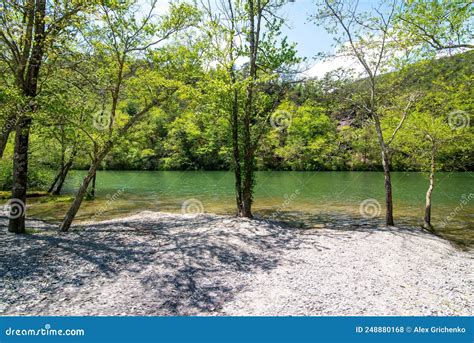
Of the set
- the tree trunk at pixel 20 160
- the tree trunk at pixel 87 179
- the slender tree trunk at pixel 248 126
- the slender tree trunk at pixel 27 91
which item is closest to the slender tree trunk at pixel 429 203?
the slender tree trunk at pixel 248 126

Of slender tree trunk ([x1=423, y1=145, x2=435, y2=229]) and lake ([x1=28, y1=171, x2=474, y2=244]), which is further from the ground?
slender tree trunk ([x1=423, y1=145, x2=435, y2=229])

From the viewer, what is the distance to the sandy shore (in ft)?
25.9

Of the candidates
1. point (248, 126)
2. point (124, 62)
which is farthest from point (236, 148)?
point (124, 62)

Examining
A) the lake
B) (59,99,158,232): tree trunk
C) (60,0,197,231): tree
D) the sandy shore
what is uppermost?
(60,0,197,231): tree

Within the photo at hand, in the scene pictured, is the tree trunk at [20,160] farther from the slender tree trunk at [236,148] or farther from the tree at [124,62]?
the slender tree trunk at [236,148]

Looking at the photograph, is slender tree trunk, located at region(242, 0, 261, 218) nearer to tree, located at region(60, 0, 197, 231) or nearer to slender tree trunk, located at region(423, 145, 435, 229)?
tree, located at region(60, 0, 197, 231)

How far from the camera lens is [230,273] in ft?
34.0

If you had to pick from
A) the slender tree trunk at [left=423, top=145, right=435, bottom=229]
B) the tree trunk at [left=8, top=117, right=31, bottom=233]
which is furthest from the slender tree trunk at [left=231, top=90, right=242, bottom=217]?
the slender tree trunk at [left=423, top=145, right=435, bottom=229]

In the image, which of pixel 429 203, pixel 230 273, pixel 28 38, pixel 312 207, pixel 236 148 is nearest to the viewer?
pixel 230 273

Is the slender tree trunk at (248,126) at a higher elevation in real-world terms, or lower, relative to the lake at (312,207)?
higher

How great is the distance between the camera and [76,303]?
784 centimetres

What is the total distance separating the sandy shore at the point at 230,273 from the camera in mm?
7902

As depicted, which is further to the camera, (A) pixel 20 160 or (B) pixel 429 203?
(B) pixel 429 203

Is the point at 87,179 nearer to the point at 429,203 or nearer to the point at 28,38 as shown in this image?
the point at 28,38
